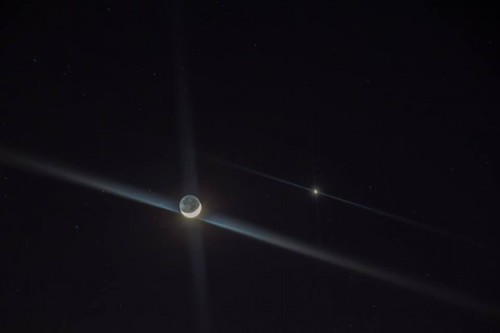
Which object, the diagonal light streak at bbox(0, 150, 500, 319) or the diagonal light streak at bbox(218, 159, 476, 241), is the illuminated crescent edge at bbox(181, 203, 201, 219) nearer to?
the diagonal light streak at bbox(0, 150, 500, 319)

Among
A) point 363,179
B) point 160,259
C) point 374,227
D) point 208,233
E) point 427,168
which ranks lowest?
point 160,259

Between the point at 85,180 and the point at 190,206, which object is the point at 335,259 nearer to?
the point at 190,206

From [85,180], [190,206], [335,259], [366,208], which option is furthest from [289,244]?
[85,180]

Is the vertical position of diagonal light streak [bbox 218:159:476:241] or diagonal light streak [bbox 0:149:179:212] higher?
diagonal light streak [bbox 218:159:476:241]

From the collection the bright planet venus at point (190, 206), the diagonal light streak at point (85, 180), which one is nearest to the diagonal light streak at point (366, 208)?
the bright planet venus at point (190, 206)

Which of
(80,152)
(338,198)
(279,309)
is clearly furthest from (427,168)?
(80,152)

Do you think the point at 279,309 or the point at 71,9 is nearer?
Result: the point at 71,9

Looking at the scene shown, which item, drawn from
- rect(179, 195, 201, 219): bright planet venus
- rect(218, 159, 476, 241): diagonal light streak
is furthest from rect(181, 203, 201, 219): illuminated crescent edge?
rect(218, 159, 476, 241): diagonal light streak

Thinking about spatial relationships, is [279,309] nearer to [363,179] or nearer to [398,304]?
[398,304]
